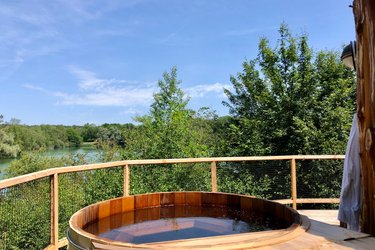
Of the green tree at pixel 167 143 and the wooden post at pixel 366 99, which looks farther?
the green tree at pixel 167 143

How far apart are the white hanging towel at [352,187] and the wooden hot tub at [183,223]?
725 millimetres

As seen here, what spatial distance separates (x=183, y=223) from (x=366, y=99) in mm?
1424

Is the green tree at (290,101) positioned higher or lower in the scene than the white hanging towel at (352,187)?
higher

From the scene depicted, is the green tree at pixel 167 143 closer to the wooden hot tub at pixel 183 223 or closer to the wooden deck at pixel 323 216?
the wooden deck at pixel 323 216

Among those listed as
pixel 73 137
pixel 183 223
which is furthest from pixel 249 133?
pixel 183 223

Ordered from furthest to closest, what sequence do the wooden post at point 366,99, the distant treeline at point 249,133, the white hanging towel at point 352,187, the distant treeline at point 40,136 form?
the distant treeline at point 40,136, the distant treeline at point 249,133, the white hanging towel at point 352,187, the wooden post at point 366,99

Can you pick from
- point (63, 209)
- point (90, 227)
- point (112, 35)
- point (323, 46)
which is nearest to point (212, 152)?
point (323, 46)

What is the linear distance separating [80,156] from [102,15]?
8.53 meters

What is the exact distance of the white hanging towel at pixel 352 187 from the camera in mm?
2414

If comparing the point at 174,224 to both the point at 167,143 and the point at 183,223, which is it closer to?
the point at 183,223

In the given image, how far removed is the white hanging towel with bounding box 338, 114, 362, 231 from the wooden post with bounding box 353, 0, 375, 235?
8.9 inches

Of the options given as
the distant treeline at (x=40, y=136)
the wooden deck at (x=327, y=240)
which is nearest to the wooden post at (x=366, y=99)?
the wooden deck at (x=327, y=240)

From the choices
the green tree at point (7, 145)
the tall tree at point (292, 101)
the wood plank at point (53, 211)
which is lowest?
the wood plank at point (53, 211)

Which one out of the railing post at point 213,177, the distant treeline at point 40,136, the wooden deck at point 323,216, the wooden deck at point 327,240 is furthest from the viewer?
the distant treeline at point 40,136
